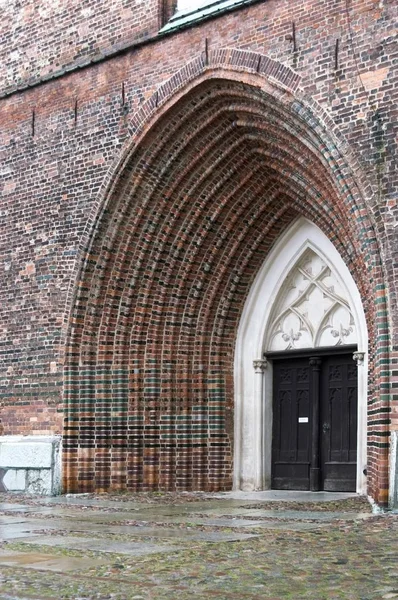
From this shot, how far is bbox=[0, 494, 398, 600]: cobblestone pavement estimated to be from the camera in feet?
19.3

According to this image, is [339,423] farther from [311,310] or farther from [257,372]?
[311,310]

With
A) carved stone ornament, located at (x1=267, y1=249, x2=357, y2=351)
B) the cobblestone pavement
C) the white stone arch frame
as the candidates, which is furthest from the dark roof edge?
the cobblestone pavement

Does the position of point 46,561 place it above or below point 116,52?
below

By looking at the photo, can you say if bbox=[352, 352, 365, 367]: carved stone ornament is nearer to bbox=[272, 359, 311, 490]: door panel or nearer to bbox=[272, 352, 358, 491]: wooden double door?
bbox=[272, 352, 358, 491]: wooden double door

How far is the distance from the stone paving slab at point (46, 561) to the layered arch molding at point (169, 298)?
690 centimetres

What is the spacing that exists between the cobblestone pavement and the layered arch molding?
2.57 meters

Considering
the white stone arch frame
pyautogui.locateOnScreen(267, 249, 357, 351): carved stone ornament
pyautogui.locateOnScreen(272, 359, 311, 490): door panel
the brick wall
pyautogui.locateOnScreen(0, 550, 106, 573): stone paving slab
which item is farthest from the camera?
the white stone arch frame

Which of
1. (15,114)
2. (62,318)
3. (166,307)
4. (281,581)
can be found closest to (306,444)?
(166,307)

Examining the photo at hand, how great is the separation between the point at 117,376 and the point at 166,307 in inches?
47.1

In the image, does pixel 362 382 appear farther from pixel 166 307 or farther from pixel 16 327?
pixel 16 327

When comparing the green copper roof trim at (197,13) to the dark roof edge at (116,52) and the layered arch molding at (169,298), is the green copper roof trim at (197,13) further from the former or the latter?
the layered arch molding at (169,298)

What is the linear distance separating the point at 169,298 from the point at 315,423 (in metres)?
2.69

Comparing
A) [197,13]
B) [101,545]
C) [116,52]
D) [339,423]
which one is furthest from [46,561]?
[116,52]

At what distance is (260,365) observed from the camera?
1478 cm
